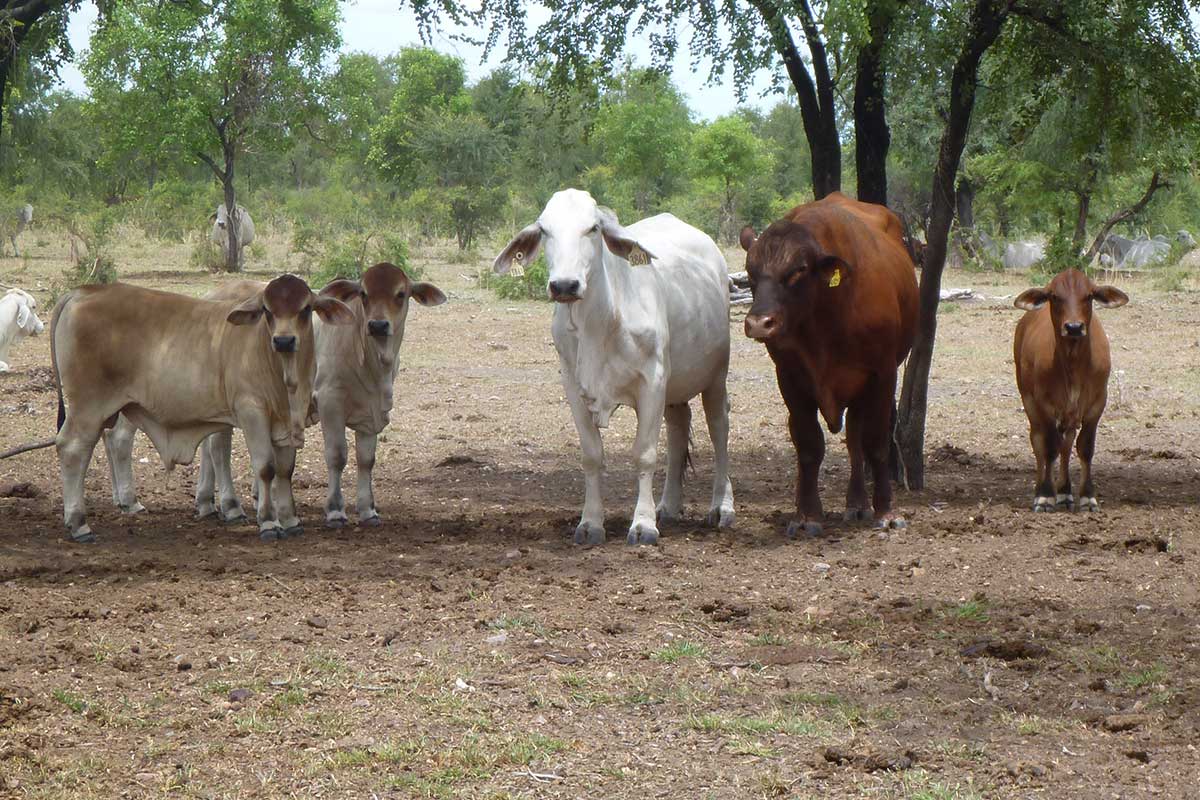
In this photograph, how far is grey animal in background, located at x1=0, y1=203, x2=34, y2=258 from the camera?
95.5ft

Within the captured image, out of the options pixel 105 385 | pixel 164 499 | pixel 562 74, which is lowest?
pixel 164 499

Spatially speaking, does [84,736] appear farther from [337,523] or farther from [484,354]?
[484,354]

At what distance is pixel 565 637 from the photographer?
602 cm

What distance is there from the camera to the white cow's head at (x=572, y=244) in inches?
281

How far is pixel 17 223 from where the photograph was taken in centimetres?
3091

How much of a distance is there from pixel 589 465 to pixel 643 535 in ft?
1.58

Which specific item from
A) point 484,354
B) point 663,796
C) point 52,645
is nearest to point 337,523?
point 52,645

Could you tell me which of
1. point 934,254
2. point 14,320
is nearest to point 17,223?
point 14,320

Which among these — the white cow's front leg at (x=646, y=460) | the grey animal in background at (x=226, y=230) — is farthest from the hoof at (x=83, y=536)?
the grey animal in background at (x=226, y=230)

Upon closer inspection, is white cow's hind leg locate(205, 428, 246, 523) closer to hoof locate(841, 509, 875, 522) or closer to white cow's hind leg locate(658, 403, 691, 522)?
white cow's hind leg locate(658, 403, 691, 522)

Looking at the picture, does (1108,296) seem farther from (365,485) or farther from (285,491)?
(285,491)

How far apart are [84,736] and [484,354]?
1188cm

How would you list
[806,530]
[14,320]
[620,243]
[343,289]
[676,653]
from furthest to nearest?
[14,320]
[343,289]
[806,530]
[620,243]
[676,653]

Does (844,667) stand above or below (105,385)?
below
